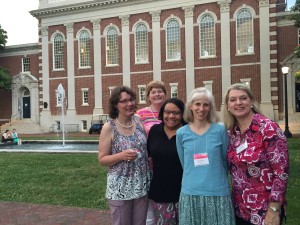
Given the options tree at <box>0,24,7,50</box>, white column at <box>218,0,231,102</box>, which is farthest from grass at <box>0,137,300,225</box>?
tree at <box>0,24,7,50</box>

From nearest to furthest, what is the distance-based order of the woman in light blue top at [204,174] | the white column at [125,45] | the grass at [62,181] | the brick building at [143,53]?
the woman in light blue top at [204,174]
the grass at [62,181]
the brick building at [143,53]
the white column at [125,45]

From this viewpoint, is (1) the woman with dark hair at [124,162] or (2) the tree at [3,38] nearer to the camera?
(1) the woman with dark hair at [124,162]

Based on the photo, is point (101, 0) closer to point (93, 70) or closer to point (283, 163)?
point (93, 70)

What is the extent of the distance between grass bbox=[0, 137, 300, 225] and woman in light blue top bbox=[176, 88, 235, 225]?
9.83 feet

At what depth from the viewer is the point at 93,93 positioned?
111 ft

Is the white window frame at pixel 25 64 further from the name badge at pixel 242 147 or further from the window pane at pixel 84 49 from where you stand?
the name badge at pixel 242 147

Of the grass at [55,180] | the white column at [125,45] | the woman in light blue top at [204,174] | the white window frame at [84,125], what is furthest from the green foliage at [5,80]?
the woman in light blue top at [204,174]

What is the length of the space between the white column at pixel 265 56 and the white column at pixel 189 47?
217 inches

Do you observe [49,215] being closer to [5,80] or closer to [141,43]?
[141,43]

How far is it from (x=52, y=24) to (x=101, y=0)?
19.6ft

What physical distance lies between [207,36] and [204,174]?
2790 centimetres

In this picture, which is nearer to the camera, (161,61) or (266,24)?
(266,24)

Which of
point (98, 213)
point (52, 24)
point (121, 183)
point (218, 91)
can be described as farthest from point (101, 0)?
point (121, 183)

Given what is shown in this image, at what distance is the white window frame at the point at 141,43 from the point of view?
32000 millimetres
